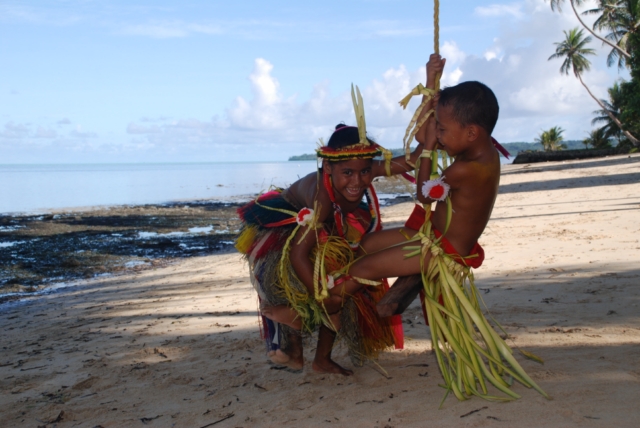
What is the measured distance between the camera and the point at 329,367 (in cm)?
364

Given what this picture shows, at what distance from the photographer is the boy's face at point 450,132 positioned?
9.80 ft

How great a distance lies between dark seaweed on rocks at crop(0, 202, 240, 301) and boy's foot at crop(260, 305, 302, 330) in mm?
7054

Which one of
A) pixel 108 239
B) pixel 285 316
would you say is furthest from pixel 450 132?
pixel 108 239

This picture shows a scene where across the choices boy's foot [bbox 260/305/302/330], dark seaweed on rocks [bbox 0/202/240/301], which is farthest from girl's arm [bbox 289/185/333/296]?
dark seaweed on rocks [bbox 0/202/240/301]

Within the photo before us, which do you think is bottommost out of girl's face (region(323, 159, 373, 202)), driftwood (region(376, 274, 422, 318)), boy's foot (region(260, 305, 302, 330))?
boy's foot (region(260, 305, 302, 330))

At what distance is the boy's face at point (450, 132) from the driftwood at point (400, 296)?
0.72 m

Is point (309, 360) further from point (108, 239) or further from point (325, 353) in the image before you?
point (108, 239)

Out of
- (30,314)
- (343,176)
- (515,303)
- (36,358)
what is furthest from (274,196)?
(30,314)

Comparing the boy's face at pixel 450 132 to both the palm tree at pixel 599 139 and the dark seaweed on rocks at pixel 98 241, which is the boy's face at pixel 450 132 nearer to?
the dark seaweed on rocks at pixel 98 241

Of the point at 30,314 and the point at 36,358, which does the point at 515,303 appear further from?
the point at 30,314

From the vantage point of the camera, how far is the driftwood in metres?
2.97

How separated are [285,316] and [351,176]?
3.10 feet

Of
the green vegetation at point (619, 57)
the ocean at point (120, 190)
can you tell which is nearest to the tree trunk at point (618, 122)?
the green vegetation at point (619, 57)

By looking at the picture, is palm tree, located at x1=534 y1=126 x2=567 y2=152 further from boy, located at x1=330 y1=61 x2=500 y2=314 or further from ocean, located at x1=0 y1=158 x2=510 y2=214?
boy, located at x1=330 y1=61 x2=500 y2=314
